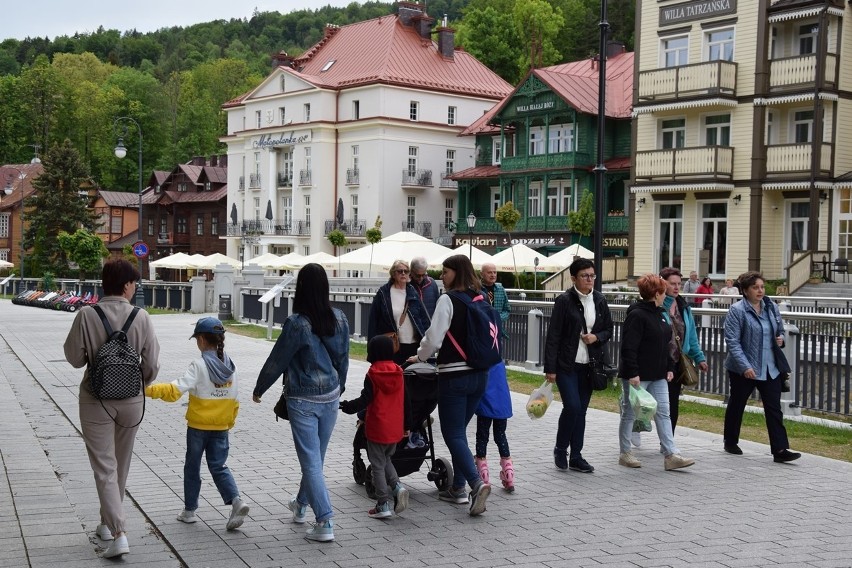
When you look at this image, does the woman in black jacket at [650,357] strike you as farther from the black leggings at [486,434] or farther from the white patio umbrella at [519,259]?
the white patio umbrella at [519,259]

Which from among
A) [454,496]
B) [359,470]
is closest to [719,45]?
[359,470]

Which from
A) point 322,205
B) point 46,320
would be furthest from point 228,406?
point 322,205

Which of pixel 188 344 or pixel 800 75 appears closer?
pixel 188 344

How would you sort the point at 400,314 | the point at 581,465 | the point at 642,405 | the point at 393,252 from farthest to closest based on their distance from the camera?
the point at 393,252 < the point at 400,314 < the point at 581,465 < the point at 642,405

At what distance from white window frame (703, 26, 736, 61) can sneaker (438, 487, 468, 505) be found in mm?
33744

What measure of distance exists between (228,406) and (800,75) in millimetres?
33961

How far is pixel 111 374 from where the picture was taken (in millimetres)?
6887

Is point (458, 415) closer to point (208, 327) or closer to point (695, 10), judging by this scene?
point (208, 327)

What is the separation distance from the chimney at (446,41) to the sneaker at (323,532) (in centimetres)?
6464

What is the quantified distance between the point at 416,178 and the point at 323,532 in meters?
59.8

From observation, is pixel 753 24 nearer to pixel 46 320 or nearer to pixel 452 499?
pixel 46 320

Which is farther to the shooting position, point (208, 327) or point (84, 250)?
point (84, 250)

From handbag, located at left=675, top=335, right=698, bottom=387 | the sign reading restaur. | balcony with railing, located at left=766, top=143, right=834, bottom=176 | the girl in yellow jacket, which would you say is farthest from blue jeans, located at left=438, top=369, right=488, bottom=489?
the sign reading restaur.

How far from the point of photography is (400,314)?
10719 mm
